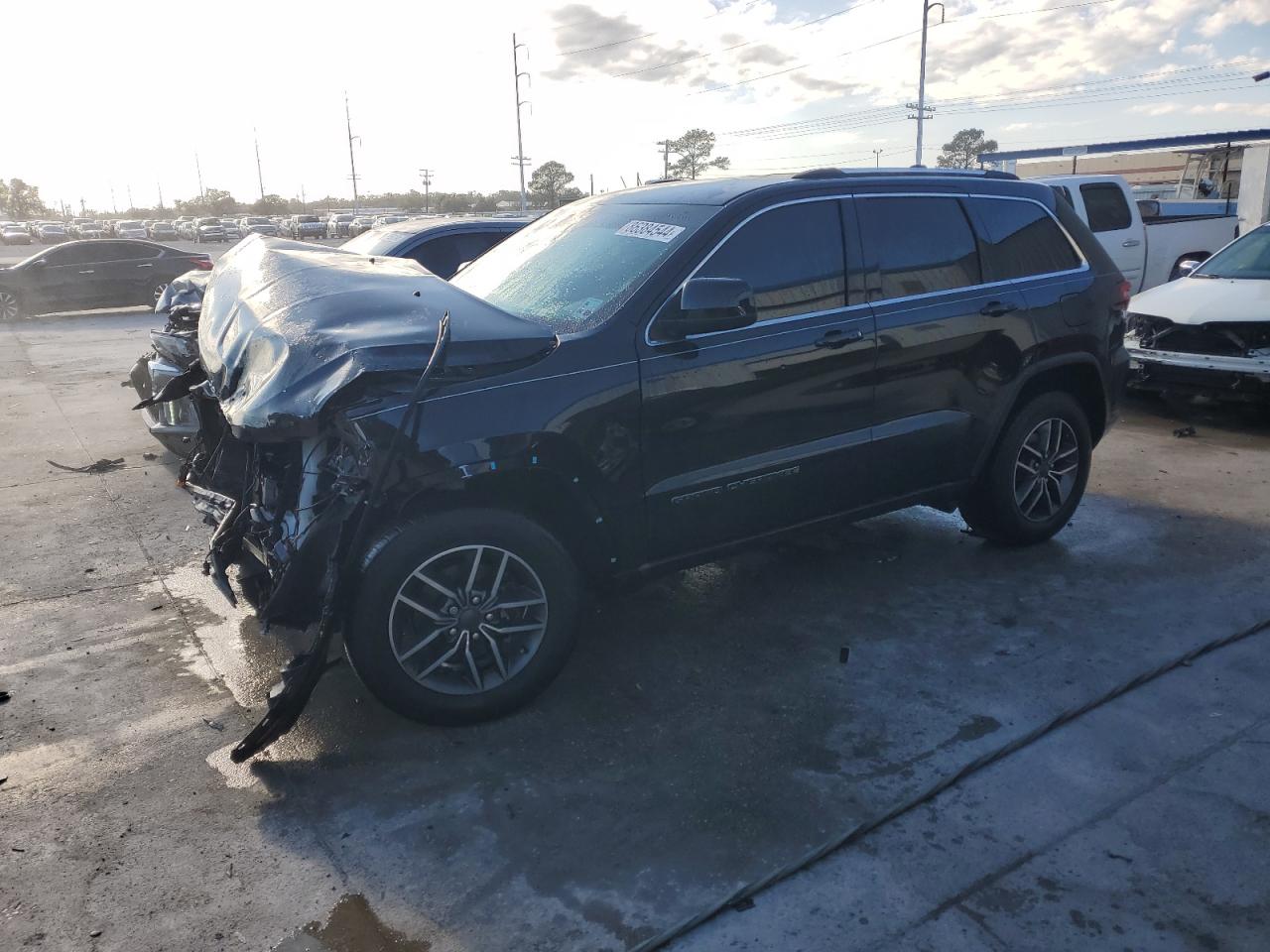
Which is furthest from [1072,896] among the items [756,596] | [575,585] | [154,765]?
[154,765]

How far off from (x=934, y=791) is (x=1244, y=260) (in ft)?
25.1

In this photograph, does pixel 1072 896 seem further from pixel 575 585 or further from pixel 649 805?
pixel 575 585

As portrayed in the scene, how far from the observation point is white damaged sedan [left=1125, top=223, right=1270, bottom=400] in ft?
25.1

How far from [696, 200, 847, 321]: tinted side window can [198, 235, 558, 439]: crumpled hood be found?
0.94 meters

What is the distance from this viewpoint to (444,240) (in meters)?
8.16

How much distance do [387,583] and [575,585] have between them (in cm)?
74

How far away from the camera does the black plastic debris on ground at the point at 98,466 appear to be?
24.3 ft

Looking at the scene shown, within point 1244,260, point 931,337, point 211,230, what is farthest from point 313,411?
point 211,230

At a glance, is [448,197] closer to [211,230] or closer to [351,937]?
[211,230]

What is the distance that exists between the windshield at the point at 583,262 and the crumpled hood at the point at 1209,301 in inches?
222

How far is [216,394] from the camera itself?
387 centimetres

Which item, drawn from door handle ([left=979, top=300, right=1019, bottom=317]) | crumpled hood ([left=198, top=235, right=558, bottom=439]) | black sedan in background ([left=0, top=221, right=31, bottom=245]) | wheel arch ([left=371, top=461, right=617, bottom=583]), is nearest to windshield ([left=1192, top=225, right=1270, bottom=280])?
door handle ([left=979, top=300, right=1019, bottom=317])

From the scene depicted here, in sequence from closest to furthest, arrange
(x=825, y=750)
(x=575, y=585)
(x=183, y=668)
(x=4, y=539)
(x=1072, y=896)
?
(x=1072, y=896)
(x=825, y=750)
(x=575, y=585)
(x=183, y=668)
(x=4, y=539)

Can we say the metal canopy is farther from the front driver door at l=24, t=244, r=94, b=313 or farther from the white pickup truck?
the front driver door at l=24, t=244, r=94, b=313
